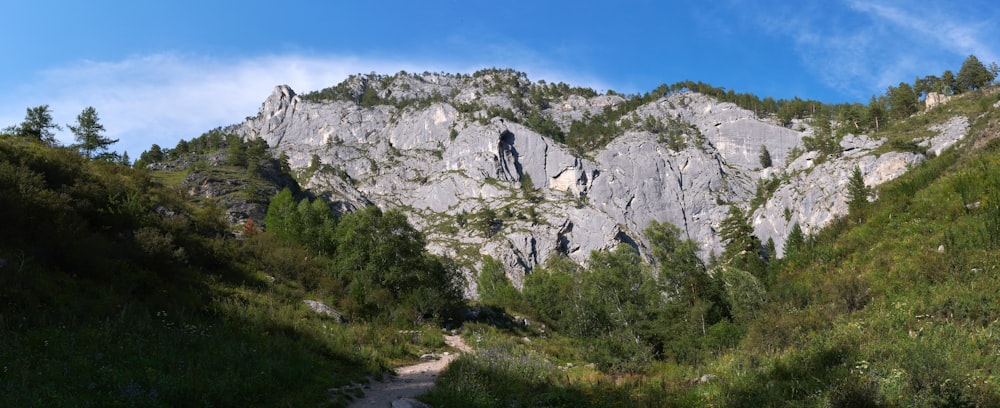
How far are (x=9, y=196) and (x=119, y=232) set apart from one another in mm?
4489

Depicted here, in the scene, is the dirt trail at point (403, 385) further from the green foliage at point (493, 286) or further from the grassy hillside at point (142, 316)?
the green foliage at point (493, 286)

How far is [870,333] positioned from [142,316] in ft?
62.7

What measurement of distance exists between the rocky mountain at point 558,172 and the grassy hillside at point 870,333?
85278 mm

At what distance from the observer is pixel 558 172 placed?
14575cm

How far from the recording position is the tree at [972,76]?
11200 centimetres

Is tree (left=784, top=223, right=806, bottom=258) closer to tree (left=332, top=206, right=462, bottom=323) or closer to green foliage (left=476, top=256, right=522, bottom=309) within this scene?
tree (left=332, top=206, right=462, bottom=323)

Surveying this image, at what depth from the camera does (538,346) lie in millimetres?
26625

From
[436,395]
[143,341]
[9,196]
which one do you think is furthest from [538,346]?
[9,196]

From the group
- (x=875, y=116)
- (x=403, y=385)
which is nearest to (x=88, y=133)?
(x=403, y=385)

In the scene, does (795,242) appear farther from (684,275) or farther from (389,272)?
(389,272)

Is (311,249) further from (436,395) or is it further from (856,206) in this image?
(856,206)

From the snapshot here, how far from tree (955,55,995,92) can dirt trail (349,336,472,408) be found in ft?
511

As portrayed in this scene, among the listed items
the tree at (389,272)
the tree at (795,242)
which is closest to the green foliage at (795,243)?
the tree at (795,242)

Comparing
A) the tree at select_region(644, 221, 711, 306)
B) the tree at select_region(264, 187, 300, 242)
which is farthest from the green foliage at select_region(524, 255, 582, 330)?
the tree at select_region(264, 187, 300, 242)
